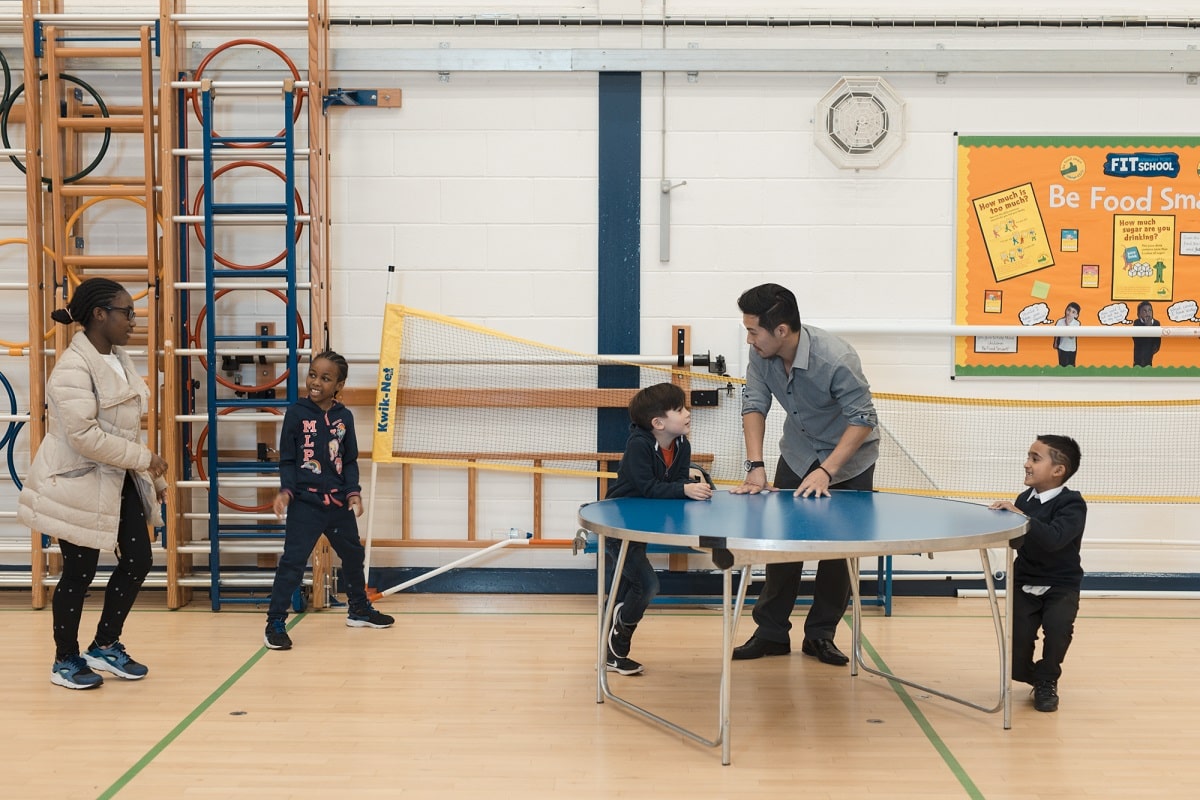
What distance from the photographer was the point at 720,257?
5449 millimetres

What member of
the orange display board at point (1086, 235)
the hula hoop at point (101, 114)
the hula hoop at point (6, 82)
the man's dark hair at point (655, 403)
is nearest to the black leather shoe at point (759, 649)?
the man's dark hair at point (655, 403)

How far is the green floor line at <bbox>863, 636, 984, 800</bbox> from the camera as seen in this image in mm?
3066

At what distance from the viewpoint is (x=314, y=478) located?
4.60 metres

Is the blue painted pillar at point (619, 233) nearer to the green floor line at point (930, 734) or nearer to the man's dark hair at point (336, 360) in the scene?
the man's dark hair at point (336, 360)

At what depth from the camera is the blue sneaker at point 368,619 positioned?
4.84 meters

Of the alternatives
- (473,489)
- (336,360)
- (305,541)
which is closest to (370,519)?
(473,489)

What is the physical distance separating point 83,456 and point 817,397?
8.51 feet

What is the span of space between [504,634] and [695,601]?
3.32ft

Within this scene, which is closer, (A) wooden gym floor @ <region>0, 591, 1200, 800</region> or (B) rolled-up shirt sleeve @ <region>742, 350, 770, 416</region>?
(A) wooden gym floor @ <region>0, 591, 1200, 800</region>

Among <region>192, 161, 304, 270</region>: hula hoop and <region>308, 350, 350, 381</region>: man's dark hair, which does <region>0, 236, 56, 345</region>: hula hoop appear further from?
<region>308, 350, 350, 381</region>: man's dark hair

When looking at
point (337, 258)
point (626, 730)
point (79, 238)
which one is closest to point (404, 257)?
point (337, 258)

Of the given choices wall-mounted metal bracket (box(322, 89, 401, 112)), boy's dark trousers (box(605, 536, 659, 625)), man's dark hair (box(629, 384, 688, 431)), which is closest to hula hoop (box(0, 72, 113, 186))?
wall-mounted metal bracket (box(322, 89, 401, 112))

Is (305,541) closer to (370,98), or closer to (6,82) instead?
(370,98)

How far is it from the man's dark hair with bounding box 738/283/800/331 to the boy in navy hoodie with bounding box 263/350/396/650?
176 cm
